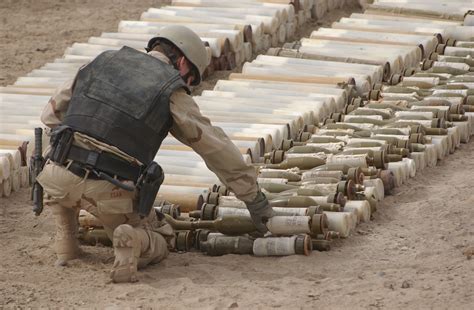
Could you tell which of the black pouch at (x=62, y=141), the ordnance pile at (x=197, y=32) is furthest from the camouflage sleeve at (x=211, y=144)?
the ordnance pile at (x=197, y=32)

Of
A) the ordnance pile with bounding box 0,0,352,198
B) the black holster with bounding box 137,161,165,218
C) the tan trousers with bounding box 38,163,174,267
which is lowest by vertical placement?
the ordnance pile with bounding box 0,0,352,198

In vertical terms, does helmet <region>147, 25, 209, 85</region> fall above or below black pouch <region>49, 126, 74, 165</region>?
above

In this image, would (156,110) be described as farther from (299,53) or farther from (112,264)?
(299,53)

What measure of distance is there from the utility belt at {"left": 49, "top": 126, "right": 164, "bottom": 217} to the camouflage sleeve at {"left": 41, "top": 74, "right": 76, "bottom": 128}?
187 millimetres

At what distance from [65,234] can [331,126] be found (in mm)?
3342

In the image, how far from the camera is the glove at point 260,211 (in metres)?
7.66

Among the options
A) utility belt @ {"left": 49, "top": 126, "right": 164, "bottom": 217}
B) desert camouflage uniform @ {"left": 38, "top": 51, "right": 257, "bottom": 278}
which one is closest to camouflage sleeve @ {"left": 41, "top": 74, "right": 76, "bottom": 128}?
desert camouflage uniform @ {"left": 38, "top": 51, "right": 257, "bottom": 278}

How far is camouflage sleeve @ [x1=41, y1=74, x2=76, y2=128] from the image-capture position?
759cm

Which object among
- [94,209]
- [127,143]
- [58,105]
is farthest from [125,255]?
[58,105]

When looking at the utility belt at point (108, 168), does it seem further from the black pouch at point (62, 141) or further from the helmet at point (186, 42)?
the helmet at point (186, 42)

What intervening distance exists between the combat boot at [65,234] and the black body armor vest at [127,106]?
602 millimetres

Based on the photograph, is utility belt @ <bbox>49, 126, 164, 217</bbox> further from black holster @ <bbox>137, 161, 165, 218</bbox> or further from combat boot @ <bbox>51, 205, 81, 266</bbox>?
combat boot @ <bbox>51, 205, 81, 266</bbox>

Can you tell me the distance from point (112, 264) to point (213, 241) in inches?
27.3

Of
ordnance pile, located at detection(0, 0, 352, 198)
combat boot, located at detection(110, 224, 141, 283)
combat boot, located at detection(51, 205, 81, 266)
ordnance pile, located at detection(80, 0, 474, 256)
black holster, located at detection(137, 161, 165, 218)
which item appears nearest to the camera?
combat boot, located at detection(110, 224, 141, 283)
